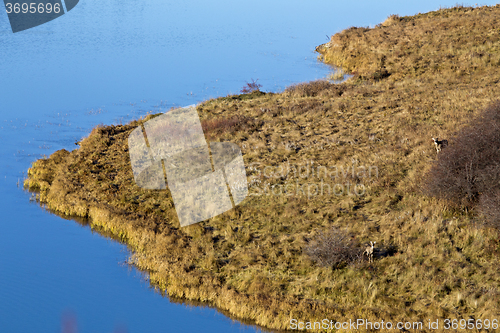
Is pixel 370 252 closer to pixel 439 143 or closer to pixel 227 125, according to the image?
pixel 439 143

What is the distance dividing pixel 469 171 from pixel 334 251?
6.24 metres

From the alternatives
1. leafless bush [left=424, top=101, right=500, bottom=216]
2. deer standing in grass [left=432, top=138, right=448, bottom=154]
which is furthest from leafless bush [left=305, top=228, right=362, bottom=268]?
deer standing in grass [left=432, top=138, right=448, bottom=154]

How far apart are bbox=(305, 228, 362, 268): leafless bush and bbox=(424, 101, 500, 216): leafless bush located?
4.30m

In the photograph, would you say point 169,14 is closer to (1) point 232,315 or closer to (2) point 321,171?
(2) point 321,171

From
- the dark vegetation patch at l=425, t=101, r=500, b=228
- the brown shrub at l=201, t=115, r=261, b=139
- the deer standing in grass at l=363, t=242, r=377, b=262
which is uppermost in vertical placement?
the brown shrub at l=201, t=115, r=261, b=139

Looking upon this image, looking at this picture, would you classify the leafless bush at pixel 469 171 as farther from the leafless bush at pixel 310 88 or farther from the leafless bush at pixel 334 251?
the leafless bush at pixel 310 88

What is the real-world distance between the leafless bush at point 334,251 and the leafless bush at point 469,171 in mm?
4295

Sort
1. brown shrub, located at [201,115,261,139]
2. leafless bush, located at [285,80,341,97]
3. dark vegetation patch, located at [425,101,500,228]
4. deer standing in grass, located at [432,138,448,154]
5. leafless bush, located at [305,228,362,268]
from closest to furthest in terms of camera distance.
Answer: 1. leafless bush, located at [305,228,362,268]
2. dark vegetation patch, located at [425,101,500,228]
3. deer standing in grass, located at [432,138,448,154]
4. brown shrub, located at [201,115,261,139]
5. leafless bush, located at [285,80,341,97]

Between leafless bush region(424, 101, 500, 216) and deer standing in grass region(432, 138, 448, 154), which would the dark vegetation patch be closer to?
leafless bush region(424, 101, 500, 216)

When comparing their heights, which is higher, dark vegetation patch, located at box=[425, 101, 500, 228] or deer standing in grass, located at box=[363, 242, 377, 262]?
dark vegetation patch, located at box=[425, 101, 500, 228]

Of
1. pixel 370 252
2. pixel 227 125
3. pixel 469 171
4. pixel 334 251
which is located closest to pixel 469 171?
pixel 469 171

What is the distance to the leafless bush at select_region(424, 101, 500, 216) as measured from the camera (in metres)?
17.9

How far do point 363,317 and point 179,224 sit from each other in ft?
27.9

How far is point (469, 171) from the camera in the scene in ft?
60.8
